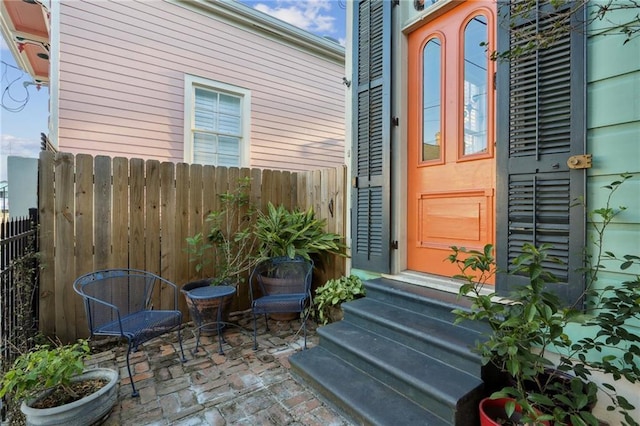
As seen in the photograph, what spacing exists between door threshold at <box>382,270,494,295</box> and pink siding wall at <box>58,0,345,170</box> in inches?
144

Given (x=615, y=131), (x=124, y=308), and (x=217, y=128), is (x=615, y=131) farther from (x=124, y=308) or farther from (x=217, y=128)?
(x=217, y=128)

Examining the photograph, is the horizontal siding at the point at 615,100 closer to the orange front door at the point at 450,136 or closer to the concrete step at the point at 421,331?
the orange front door at the point at 450,136

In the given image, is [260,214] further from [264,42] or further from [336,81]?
[336,81]

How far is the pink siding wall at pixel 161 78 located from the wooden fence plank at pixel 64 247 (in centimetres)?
179

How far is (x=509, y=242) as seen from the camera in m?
2.06

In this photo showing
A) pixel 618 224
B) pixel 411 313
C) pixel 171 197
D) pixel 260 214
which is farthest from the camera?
pixel 260 214

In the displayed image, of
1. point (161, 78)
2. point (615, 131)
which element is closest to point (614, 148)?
point (615, 131)

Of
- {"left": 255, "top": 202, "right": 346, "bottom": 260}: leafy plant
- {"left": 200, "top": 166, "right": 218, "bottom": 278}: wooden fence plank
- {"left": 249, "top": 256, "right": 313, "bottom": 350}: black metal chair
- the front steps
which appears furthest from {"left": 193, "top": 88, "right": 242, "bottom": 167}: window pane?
the front steps

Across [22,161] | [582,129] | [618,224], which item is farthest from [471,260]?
[22,161]

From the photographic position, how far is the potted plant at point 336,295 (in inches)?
120

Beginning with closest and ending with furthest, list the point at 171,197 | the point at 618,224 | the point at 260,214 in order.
→ the point at 618,224 → the point at 171,197 → the point at 260,214

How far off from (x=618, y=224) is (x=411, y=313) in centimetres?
137

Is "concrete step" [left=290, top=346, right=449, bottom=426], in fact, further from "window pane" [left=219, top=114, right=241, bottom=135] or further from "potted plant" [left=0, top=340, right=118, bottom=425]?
Result: "window pane" [left=219, top=114, right=241, bottom=135]

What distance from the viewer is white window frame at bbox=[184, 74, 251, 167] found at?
4957 millimetres
